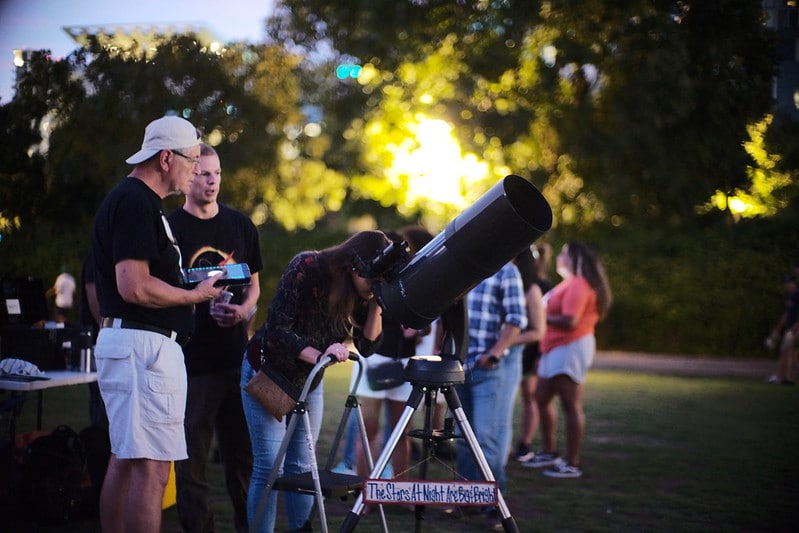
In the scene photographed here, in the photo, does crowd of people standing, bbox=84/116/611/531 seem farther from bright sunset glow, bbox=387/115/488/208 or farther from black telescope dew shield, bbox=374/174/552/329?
bright sunset glow, bbox=387/115/488/208

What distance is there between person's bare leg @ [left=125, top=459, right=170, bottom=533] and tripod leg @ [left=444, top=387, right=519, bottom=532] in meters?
1.29

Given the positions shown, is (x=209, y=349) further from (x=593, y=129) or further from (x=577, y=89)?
(x=577, y=89)

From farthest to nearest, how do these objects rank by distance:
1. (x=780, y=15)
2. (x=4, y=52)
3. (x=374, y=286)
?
1. (x=780, y=15)
2. (x=4, y=52)
3. (x=374, y=286)

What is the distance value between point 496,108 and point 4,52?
19.0 meters

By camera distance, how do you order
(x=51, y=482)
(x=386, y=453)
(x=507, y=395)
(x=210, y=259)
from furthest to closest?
(x=507, y=395), (x=51, y=482), (x=210, y=259), (x=386, y=453)

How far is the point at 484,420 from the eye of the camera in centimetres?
629

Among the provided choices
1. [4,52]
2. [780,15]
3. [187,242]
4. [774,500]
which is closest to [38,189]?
[4,52]

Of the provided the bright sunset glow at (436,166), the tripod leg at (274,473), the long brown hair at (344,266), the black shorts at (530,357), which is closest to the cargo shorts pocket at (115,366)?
the tripod leg at (274,473)

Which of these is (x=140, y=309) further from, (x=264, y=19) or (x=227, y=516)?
(x=264, y=19)

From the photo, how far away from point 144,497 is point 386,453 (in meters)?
1.03

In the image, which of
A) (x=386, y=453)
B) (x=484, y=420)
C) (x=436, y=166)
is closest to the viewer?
(x=386, y=453)

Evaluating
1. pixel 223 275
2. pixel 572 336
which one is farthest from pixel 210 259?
pixel 572 336

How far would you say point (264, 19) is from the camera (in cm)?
2634

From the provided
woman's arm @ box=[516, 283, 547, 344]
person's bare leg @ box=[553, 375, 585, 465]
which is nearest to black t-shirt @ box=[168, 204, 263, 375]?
woman's arm @ box=[516, 283, 547, 344]
